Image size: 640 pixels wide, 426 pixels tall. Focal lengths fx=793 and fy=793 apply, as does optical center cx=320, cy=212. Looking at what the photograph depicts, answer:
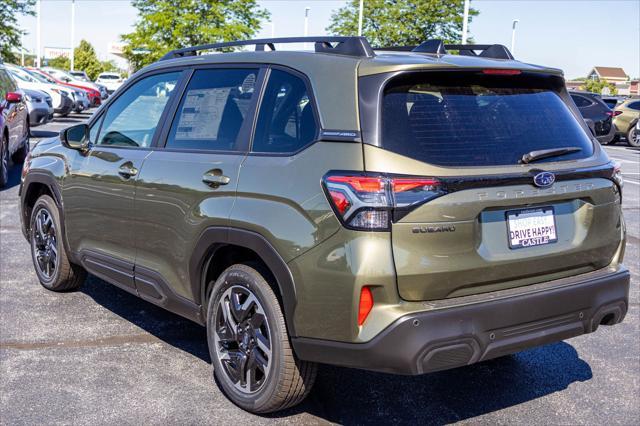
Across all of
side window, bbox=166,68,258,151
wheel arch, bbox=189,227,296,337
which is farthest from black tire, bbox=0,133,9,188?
wheel arch, bbox=189,227,296,337

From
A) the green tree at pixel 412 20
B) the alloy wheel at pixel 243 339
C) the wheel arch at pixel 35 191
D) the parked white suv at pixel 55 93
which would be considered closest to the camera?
the alloy wheel at pixel 243 339

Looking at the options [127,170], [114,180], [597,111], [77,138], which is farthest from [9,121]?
[597,111]

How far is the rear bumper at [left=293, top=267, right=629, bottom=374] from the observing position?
3258 millimetres

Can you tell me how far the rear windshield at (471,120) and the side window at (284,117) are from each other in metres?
0.42

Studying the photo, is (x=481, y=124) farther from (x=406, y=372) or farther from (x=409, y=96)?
(x=406, y=372)

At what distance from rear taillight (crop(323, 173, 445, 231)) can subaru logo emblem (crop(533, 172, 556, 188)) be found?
549 millimetres

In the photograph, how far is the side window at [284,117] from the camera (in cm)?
365

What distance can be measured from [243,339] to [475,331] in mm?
1197

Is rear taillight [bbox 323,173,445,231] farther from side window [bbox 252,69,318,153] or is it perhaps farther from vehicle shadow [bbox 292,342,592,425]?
vehicle shadow [bbox 292,342,592,425]

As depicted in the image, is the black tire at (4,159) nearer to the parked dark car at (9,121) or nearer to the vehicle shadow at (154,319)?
the parked dark car at (9,121)

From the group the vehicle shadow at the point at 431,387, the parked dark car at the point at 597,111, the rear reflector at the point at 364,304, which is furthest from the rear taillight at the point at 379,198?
the parked dark car at the point at 597,111

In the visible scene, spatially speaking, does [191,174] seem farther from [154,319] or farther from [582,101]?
[582,101]

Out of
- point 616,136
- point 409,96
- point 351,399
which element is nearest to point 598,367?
point 351,399

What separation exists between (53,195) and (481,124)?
3.44 m
